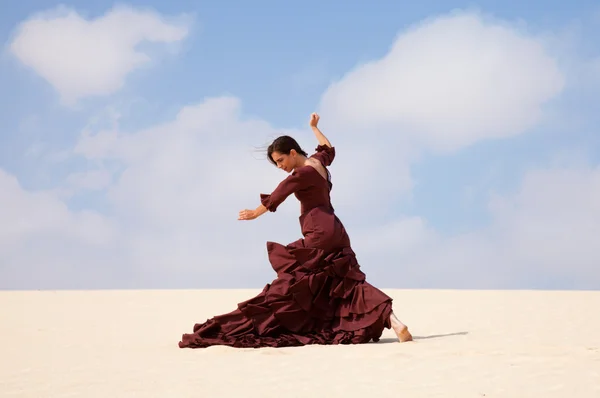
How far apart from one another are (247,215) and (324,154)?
3.57 feet

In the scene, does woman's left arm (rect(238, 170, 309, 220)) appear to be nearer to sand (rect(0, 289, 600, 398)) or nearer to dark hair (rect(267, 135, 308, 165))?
dark hair (rect(267, 135, 308, 165))

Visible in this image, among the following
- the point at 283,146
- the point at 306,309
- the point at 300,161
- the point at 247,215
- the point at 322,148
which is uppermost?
the point at 322,148

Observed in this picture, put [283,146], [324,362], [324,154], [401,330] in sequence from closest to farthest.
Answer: [324,362]
[401,330]
[283,146]
[324,154]

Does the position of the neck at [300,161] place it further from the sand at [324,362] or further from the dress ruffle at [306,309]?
the sand at [324,362]

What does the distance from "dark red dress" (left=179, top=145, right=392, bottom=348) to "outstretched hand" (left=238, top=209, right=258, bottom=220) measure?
0.13m

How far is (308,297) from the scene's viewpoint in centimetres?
697

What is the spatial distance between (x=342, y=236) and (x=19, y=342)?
13.3 ft

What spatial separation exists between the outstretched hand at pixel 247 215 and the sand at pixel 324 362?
1.18 m

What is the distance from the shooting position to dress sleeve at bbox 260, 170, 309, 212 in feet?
22.6

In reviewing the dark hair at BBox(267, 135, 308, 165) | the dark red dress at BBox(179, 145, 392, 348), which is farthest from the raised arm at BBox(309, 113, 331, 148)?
the dark red dress at BBox(179, 145, 392, 348)

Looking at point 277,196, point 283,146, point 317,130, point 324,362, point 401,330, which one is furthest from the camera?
point 317,130

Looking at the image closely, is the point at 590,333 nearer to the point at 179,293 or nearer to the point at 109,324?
the point at 109,324

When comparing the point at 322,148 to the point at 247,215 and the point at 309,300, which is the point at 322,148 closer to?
the point at 247,215

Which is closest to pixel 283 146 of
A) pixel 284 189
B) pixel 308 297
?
pixel 284 189
